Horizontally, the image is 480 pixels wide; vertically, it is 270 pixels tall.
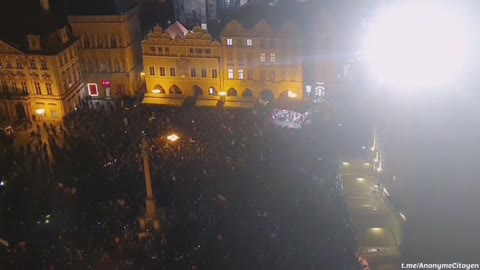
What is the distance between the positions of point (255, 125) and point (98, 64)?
19.2m

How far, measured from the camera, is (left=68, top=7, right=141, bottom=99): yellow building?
5362 cm

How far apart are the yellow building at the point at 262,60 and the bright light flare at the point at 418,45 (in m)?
7.55

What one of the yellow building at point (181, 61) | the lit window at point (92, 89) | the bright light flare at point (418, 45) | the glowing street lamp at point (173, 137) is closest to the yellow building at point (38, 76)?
the lit window at point (92, 89)

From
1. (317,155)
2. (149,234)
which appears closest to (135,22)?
(317,155)

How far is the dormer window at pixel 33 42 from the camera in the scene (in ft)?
162

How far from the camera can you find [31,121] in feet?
170

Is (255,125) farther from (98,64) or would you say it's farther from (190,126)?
(98,64)

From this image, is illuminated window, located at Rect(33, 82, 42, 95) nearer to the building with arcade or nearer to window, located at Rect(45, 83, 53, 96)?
the building with arcade

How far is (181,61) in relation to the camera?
52.8 metres

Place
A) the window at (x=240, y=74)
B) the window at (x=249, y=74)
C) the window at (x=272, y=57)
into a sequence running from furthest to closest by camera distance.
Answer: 1. the window at (x=240, y=74)
2. the window at (x=249, y=74)
3. the window at (x=272, y=57)

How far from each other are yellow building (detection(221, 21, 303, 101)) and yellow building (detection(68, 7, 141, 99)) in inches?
405

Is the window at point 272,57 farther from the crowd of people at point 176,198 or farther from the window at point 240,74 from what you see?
the crowd of people at point 176,198

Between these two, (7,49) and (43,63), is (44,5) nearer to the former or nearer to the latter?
(7,49)

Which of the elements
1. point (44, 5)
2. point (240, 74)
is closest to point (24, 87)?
point (44, 5)
